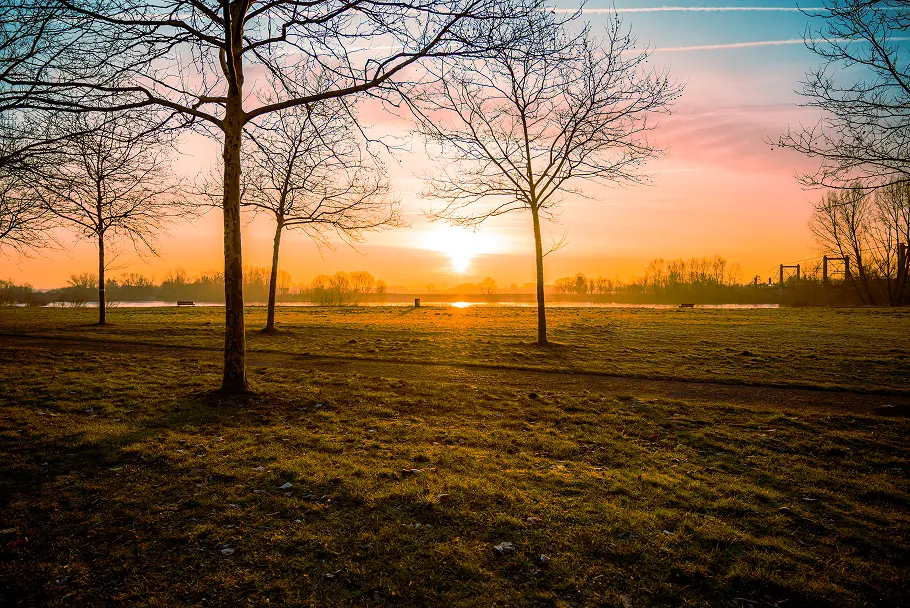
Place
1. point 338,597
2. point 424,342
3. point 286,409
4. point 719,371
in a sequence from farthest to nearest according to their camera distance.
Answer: point 424,342 < point 719,371 < point 286,409 < point 338,597

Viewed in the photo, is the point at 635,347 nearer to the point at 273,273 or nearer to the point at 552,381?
the point at 552,381

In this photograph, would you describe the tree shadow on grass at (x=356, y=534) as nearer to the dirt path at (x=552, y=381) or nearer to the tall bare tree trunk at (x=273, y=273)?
the dirt path at (x=552, y=381)

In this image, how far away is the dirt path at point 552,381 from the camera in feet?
32.3

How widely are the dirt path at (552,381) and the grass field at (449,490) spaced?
136 millimetres

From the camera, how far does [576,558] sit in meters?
4.00

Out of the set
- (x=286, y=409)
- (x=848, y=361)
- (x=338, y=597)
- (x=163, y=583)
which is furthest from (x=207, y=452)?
(x=848, y=361)

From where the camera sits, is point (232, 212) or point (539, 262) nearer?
→ point (232, 212)

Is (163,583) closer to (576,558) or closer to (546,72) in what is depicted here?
(576,558)

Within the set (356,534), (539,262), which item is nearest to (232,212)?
(356,534)

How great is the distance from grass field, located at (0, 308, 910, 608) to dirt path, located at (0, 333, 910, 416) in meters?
0.14

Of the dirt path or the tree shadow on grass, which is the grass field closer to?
the tree shadow on grass

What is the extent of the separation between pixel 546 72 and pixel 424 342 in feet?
35.8

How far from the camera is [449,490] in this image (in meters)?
5.22

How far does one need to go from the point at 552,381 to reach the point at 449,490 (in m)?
6.93
